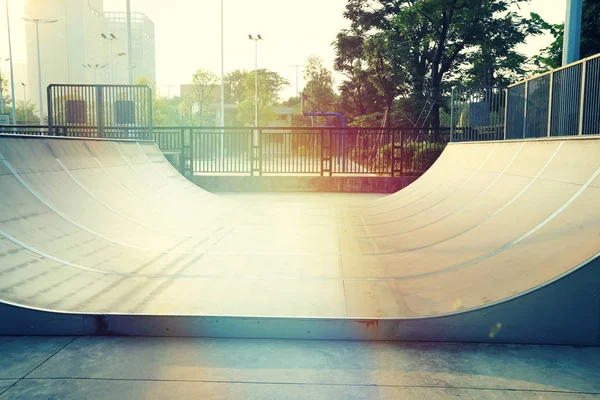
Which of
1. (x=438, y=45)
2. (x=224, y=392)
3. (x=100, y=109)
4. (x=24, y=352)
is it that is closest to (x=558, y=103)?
(x=224, y=392)

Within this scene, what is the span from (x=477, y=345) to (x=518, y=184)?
4.01 m

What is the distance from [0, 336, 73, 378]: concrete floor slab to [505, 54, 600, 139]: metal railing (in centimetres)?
881

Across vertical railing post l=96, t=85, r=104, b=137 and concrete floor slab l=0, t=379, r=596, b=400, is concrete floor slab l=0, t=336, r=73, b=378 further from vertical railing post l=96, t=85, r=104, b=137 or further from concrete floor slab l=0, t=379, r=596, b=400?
vertical railing post l=96, t=85, r=104, b=137

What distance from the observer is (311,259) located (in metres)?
7.23

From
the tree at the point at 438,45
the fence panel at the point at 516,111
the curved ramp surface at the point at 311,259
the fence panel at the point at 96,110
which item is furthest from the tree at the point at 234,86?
the curved ramp surface at the point at 311,259

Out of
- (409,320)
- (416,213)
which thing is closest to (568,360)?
(409,320)

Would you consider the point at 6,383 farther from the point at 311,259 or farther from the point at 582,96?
the point at 582,96

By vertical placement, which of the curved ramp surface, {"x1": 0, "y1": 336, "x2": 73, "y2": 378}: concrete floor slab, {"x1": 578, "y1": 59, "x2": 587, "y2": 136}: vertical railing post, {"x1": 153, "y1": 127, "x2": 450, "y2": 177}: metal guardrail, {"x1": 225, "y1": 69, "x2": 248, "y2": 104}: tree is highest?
{"x1": 225, "y1": 69, "x2": 248, "y2": 104}: tree

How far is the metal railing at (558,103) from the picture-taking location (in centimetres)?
934

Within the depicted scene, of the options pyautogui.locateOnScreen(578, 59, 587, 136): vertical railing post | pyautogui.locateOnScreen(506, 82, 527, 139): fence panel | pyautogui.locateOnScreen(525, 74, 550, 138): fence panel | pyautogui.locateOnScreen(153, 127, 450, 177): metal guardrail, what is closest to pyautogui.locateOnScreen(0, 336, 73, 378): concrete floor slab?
pyautogui.locateOnScreen(578, 59, 587, 136): vertical railing post

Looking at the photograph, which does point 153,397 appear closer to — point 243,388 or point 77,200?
point 243,388

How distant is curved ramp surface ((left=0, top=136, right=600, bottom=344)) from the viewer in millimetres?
4383

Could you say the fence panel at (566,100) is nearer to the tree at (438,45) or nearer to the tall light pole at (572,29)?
the tall light pole at (572,29)

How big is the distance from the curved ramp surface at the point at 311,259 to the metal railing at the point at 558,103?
1.63m
